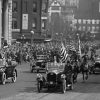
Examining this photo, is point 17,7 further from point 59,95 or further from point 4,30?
point 59,95

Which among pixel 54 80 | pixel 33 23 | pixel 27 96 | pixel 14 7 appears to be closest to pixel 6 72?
pixel 54 80

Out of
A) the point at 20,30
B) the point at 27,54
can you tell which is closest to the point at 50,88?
the point at 27,54

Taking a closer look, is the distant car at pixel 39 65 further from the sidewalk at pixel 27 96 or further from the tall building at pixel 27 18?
the tall building at pixel 27 18

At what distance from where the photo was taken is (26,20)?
289ft

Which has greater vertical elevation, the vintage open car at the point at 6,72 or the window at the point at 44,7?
the window at the point at 44,7

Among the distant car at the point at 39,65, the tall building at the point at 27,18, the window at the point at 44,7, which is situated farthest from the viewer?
the window at the point at 44,7

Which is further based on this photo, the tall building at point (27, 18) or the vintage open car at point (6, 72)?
the tall building at point (27, 18)

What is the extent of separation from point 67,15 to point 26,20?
369ft

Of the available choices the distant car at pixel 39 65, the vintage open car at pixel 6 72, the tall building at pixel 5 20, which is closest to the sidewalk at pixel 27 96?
the vintage open car at pixel 6 72

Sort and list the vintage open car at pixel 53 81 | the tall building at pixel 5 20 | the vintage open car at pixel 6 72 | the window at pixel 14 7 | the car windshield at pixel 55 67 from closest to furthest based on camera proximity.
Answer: the vintage open car at pixel 53 81 < the car windshield at pixel 55 67 < the vintage open car at pixel 6 72 < the tall building at pixel 5 20 < the window at pixel 14 7

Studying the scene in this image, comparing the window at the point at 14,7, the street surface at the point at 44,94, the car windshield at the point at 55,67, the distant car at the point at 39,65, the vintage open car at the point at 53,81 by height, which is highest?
the window at the point at 14,7

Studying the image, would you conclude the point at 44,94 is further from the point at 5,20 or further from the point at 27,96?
the point at 5,20

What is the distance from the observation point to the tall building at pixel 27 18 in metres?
86.8

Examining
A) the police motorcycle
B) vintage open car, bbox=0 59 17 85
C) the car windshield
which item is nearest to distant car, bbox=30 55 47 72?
vintage open car, bbox=0 59 17 85
